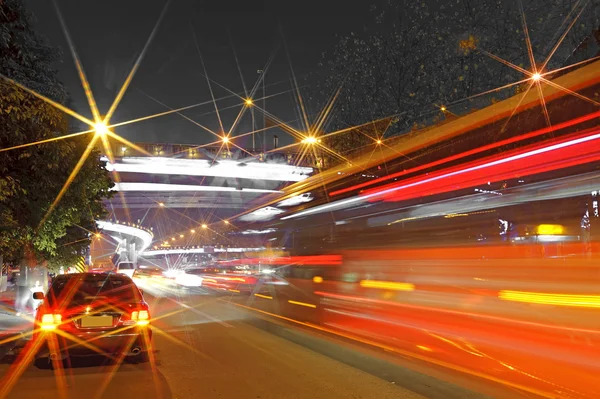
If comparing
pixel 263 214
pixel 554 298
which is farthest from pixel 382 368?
pixel 263 214

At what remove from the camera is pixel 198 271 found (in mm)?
35719

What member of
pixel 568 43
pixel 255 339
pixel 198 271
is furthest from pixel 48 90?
pixel 198 271

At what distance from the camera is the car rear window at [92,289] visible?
948 centimetres

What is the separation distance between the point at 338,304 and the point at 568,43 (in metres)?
9.50

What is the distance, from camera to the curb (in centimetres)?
809

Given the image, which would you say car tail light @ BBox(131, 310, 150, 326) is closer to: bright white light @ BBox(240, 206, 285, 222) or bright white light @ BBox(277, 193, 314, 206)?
bright white light @ BBox(277, 193, 314, 206)

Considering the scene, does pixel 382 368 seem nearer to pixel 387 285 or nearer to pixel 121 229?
pixel 387 285

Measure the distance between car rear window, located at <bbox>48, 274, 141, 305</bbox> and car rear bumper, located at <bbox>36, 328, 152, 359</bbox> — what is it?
1.89ft

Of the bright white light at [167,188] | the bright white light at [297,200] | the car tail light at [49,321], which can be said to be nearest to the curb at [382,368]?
the bright white light at [297,200]

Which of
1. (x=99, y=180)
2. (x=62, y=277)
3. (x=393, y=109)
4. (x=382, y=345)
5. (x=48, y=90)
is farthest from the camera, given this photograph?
(x=393, y=109)

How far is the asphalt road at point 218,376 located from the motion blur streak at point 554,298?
1.71 m

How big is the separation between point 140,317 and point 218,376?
5.34ft

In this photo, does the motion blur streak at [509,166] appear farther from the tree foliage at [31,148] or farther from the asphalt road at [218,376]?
the tree foliage at [31,148]

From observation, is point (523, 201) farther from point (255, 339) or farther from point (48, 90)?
point (48, 90)
